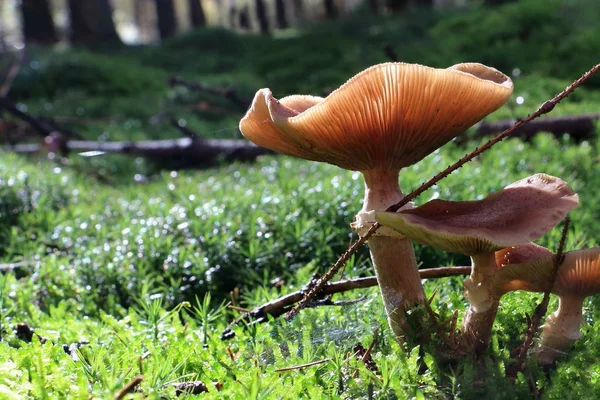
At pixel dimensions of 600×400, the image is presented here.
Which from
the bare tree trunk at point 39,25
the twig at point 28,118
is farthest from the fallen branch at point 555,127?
the bare tree trunk at point 39,25

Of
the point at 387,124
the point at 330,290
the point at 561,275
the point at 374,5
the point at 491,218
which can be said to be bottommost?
the point at 330,290

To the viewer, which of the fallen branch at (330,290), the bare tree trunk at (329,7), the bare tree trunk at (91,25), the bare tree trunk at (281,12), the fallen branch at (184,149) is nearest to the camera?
the fallen branch at (330,290)

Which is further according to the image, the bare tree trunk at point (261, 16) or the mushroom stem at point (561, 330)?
the bare tree trunk at point (261, 16)

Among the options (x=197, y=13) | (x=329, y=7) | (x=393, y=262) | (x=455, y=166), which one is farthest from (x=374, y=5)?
(x=455, y=166)

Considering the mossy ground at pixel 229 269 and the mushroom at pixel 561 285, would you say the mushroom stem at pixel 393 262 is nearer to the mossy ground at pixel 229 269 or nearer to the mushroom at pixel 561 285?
the mossy ground at pixel 229 269

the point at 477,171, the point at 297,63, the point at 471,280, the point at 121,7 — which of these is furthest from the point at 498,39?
the point at 121,7

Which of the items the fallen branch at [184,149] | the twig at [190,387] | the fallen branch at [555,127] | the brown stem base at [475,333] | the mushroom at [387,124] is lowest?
the fallen branch at [184,149]

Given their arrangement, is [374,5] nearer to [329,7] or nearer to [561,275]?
[329,7]
